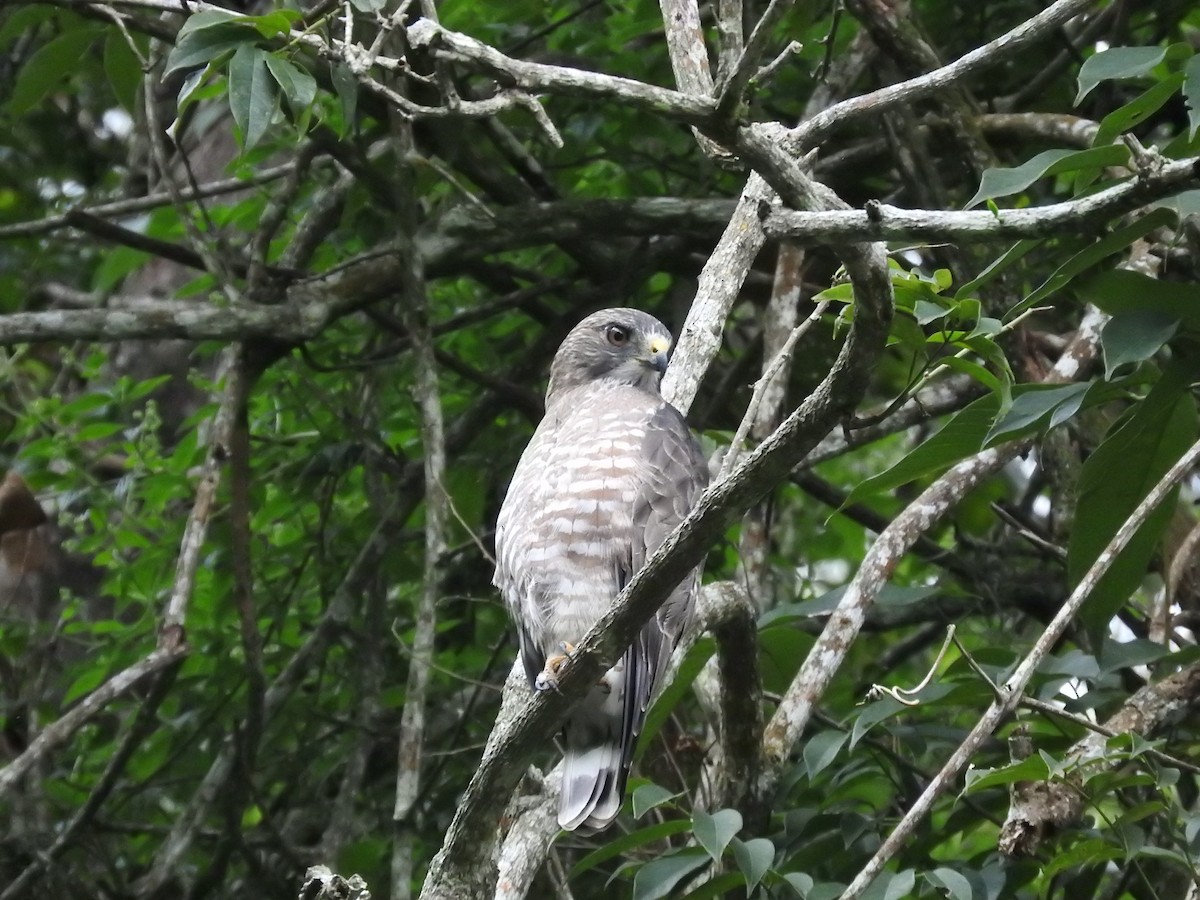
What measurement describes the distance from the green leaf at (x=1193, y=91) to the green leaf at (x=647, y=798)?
5.56ft

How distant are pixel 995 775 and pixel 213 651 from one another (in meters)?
3.16

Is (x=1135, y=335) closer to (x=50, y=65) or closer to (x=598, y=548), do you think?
(x=598, y=548)

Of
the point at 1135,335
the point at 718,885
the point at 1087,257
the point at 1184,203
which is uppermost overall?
the point at 1184,203

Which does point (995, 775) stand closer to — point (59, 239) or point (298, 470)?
point (298, 470)

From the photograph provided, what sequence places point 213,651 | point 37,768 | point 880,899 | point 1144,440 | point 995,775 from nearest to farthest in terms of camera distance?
point 995,775 → point 880,899 → point 1144,440 → point 37,768 → point 213,651

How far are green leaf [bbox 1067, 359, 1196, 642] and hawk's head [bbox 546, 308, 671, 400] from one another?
1457 mm

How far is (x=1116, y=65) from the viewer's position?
264cm

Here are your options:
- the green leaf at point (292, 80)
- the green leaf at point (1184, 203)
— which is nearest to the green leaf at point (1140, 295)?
the green leaf at point (1184, 203)

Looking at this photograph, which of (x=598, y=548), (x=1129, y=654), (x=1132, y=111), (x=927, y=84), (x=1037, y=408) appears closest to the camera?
(x=927, y=84)

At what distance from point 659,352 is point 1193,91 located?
6.67 feet

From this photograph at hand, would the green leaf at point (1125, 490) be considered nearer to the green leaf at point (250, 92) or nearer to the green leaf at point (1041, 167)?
the green leaf at point (1041, 167)

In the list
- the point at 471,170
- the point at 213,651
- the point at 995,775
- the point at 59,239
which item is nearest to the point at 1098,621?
the point at 995,775

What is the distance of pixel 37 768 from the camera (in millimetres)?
4578

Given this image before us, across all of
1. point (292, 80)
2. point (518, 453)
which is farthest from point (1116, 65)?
point (518, 453)
